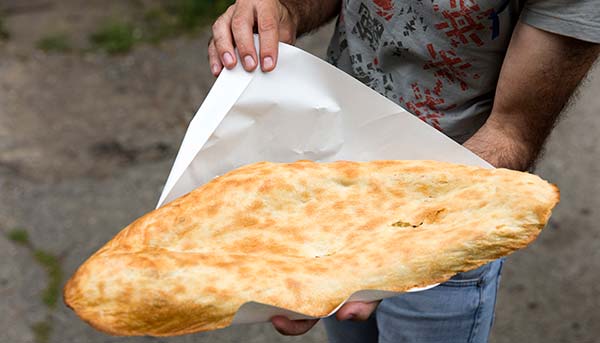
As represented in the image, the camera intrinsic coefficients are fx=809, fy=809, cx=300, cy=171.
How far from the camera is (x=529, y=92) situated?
1.76 metres

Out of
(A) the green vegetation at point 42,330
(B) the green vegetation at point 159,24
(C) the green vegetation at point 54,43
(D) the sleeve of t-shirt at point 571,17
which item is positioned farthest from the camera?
(B) the green vegetation at point 159,24

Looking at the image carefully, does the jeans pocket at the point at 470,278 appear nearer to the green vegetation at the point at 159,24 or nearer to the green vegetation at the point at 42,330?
the green vegetation at the point at 42,330

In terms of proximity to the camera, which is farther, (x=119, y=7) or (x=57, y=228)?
(x=119, y=7)

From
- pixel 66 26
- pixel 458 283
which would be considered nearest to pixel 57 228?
pixel 66 26

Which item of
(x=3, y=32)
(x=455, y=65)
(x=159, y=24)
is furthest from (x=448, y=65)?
(x=3, y=32)

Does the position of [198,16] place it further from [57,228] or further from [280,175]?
[280,175]

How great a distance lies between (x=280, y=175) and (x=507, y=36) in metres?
0.61

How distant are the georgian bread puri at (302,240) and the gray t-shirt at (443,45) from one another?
35cm

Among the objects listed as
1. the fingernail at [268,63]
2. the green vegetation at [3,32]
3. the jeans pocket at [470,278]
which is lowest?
the green vegetation at [3,32]

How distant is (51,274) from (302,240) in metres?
2.27

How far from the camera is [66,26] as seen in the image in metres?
5.08

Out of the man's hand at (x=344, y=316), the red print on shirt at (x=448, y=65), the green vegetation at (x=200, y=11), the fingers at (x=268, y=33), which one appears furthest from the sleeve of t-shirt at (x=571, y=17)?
the green vegetation at (x=200, y=11)

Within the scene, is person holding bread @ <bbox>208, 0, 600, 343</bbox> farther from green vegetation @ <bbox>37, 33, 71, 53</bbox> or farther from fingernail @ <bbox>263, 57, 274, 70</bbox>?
green vegetation @ <bbox>37, 33, 71, 53</bbox>

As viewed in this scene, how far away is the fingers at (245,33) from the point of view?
1.78m
